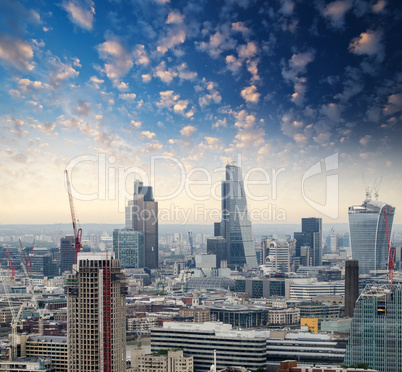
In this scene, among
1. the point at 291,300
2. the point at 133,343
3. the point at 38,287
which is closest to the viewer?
the point at 133,343

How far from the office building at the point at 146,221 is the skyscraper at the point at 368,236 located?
24.5 m

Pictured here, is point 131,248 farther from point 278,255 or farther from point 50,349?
point 50,349

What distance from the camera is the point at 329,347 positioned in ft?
97.6

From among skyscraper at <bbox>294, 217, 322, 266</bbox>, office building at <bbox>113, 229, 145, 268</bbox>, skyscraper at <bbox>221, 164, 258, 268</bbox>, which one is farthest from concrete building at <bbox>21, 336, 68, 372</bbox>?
skyscraper at <bbox>294, 217, 322, 266</bbox>

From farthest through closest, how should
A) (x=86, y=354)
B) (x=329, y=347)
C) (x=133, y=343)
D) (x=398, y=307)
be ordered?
(x=133, y=343), (x=329, y=347), (x=398, y=307), (x=86, y=354)

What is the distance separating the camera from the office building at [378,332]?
25797 mm

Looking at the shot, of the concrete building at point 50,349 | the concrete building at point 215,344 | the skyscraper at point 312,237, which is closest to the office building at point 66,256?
the skyscraper at point 312,237

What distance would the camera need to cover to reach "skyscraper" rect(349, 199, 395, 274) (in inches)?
2147

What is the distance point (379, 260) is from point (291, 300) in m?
8.72

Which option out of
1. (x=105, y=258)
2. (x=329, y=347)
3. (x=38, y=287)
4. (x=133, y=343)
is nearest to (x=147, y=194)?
(x=38, y=287)

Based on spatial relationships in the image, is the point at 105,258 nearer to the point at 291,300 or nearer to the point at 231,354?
the point at 231,354

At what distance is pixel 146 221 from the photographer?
75.9m

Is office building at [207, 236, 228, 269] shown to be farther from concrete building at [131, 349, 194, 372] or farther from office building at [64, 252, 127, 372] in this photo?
office building at [64, 252, 127, 372]

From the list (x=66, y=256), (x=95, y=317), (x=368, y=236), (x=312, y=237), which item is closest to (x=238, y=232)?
(x=312, y=237)
